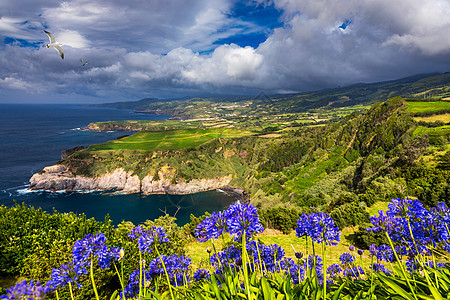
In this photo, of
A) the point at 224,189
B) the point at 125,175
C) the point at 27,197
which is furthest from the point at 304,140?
the point at 27,197

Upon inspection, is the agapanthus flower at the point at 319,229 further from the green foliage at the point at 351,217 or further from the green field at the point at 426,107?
the green field at the point at 426,107

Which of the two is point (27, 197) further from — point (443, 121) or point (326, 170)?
point (443, 121)

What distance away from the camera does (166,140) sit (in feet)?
536

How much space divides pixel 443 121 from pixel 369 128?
19.9 meters

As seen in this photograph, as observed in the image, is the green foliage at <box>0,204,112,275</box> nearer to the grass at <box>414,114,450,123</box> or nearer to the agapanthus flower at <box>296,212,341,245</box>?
the agapanthus flower at <box>296,212,341,245</box>

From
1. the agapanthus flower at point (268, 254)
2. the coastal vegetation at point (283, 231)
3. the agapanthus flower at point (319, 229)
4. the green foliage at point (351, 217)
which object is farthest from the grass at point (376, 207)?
the agapanthus flower at point (319, 229)

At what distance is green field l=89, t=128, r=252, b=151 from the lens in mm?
141512

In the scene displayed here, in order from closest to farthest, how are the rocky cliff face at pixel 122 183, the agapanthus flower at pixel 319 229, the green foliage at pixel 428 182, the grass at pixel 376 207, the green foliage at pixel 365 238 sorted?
the agapanthus flower at pixel 319 229 < the green foliage at pixel 365 238 < the green foliage at pixel 428 182 < the grass at pixel 376 207 < the rocky cliff face at pixel 122 183

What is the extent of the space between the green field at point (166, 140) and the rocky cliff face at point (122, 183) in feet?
87.5

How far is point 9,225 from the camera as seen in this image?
1384 cm

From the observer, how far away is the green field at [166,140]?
5571 inches

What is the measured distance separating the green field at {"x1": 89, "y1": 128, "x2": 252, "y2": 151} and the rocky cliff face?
26677mm

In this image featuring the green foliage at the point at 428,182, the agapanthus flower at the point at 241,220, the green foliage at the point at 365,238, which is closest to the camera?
the agapanthus flower at the point at 241,220

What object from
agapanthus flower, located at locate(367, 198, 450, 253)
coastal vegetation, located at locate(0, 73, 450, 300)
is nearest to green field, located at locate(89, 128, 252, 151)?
coastal vegetation, located at locate(0, 73, 450, 300)
